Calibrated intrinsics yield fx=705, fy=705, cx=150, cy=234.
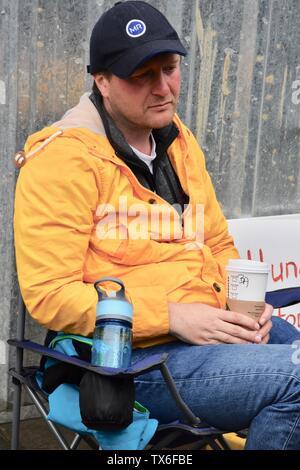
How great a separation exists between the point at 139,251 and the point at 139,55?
649 mm

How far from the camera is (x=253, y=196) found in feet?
12.9

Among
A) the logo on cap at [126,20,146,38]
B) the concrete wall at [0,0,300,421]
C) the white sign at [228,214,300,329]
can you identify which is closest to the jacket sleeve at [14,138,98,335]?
the logo on cap at [126,20,146,38]

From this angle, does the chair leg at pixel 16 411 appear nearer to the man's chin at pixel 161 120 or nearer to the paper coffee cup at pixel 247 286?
the paper coffee cup at pixel 247 286

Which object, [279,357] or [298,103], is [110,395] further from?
[298,103]

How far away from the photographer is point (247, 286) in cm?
235

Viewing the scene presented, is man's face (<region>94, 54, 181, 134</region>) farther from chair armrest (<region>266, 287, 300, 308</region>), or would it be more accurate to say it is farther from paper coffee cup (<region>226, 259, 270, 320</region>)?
chair armrest (<region>266, 287, 300, 308</region>)

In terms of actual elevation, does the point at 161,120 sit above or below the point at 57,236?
above

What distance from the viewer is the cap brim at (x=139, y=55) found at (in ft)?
7.50

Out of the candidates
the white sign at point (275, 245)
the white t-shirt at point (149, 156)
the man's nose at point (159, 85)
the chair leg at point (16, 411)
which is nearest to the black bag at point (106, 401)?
the chair leg at point (16, 411)

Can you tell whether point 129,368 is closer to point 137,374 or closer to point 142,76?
point 137,374

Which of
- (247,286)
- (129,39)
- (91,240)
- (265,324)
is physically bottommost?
(265,324)

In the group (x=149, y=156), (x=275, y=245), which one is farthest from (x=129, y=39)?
(x=275, y=245)
